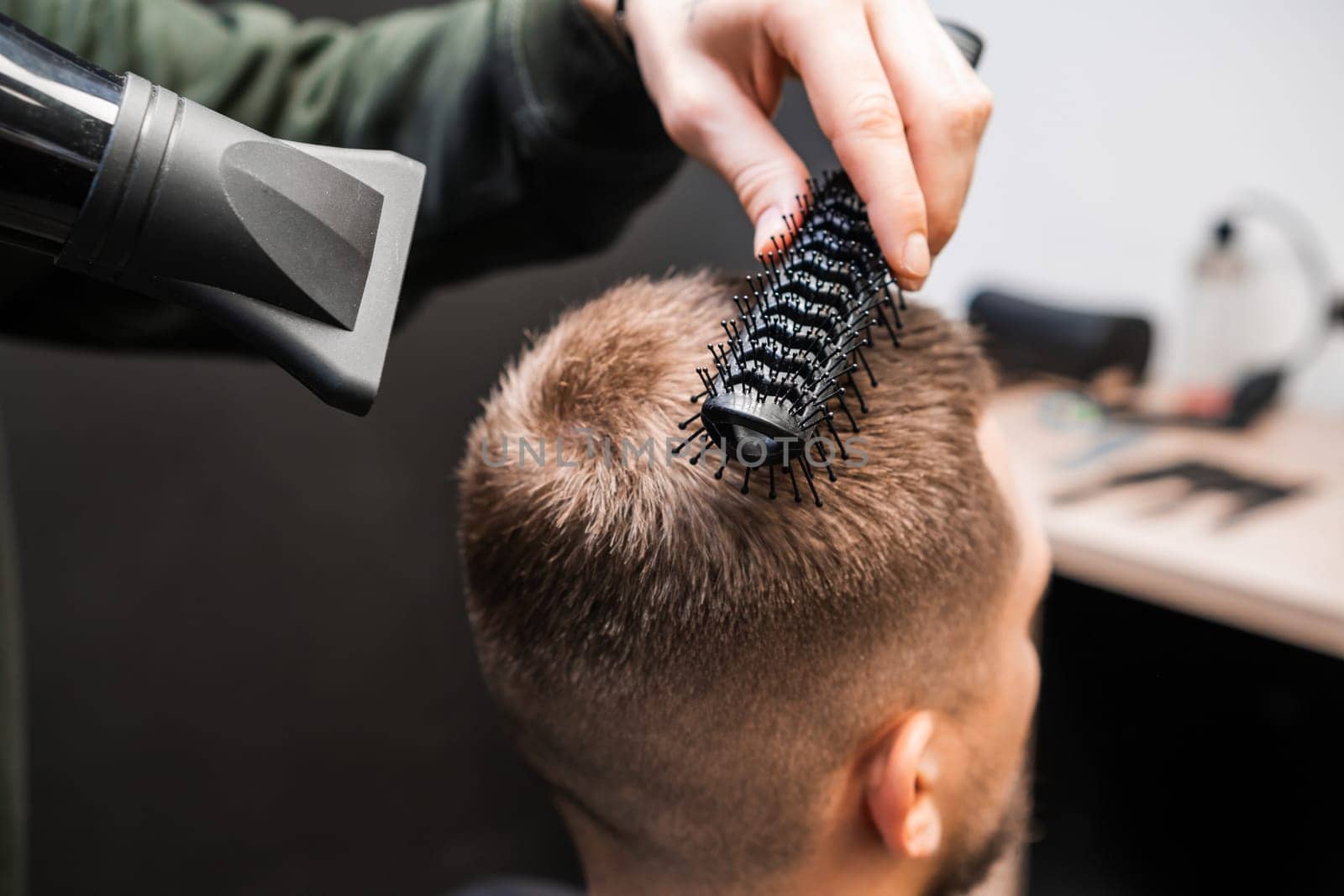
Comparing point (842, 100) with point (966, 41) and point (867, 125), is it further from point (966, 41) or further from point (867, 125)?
point (966, 41)

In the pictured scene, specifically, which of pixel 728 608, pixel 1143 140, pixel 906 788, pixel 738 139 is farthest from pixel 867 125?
pixel 1143 140

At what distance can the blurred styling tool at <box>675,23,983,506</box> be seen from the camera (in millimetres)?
522

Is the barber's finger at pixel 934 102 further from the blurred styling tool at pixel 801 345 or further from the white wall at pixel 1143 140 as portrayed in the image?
the white wall at pixel 1143 140

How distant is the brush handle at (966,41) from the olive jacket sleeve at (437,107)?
0.90ft

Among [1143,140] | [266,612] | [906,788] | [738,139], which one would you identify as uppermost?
[738,139]

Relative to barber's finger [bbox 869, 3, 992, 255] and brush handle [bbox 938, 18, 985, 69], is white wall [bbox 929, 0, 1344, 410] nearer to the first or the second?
brush handle [bbox 938, 18, 985, 69]

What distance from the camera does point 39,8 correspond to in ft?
2.96

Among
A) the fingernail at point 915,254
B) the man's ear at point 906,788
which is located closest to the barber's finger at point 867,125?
the fingernail at point 915,254

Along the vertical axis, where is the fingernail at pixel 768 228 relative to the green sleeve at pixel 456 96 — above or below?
below

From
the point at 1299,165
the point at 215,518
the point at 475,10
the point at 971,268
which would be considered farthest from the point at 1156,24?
the point at 215,518

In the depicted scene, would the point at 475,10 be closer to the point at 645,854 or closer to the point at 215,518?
the point at 645,854

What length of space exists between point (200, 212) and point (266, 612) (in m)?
1.57

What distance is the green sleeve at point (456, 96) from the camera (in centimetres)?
86

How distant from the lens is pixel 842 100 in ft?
2.02
